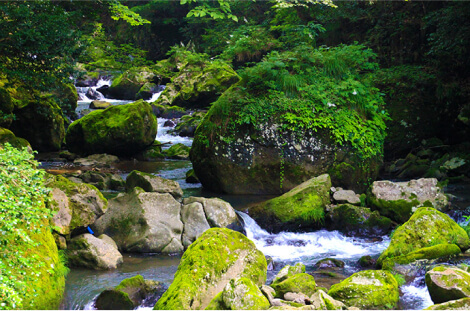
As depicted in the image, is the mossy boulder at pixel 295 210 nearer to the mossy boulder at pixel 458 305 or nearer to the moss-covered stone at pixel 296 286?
the moss-covered stone at pixel 296 286

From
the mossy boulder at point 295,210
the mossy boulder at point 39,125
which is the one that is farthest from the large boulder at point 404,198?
the mossy boulder at point 39,125

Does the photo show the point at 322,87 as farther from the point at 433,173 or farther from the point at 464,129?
the point at 464,129

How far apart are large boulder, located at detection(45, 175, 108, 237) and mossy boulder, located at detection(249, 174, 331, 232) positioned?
3.08m

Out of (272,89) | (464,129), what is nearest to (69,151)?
(272,89)

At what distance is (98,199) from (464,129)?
33.7 feet

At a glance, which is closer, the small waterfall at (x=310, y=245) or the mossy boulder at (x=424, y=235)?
the mossy boulder at (x=424, y=235)

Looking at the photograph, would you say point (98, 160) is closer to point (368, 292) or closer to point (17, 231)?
point (17, 231)

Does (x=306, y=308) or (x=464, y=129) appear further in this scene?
(x=464, y=129)

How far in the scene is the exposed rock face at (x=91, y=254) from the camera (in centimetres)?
639

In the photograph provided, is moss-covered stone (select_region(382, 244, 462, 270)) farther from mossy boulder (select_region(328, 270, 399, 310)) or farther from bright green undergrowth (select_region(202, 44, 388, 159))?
bright green undergrowth (select_region(202, 44, 388, 159))

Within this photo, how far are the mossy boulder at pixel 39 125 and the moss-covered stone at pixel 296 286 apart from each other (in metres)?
10.1

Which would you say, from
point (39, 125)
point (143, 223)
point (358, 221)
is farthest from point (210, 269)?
point (39, 125)

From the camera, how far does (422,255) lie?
6324 millimetres

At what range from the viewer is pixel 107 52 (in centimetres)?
2056
